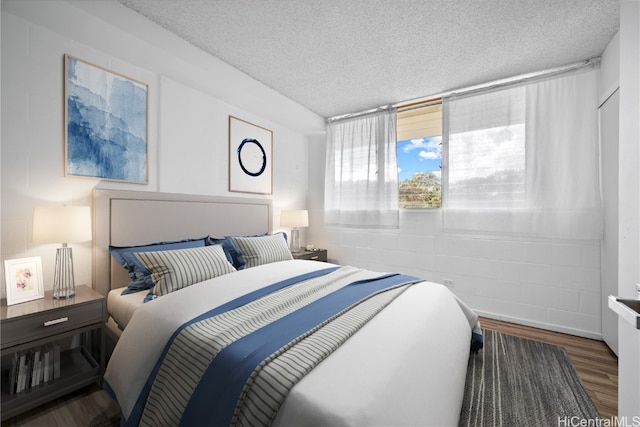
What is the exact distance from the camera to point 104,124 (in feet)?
7.24

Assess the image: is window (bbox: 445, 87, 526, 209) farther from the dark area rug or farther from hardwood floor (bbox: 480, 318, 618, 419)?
the dark area rug

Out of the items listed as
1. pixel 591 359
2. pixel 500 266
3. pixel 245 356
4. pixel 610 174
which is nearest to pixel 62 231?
pixel 245 356

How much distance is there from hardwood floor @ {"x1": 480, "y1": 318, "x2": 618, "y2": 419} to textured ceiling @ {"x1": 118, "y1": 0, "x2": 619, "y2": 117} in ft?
8.49

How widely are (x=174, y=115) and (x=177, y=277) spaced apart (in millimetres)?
1646

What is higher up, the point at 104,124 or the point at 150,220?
the point at 104,124

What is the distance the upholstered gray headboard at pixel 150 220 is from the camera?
7.02 feet

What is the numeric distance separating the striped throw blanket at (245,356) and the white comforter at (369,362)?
6 cm

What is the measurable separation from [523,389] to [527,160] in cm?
210

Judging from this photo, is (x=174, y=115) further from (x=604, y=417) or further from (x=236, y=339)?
(x=604, y=417)

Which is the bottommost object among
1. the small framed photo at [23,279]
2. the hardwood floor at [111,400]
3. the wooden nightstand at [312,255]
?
the hardwood floor at [111,400]

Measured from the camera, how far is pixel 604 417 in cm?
159

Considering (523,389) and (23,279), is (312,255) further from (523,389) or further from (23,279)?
(23,279)

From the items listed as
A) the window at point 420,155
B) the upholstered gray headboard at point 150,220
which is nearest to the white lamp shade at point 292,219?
the upholstered gray headboard at point 150,220

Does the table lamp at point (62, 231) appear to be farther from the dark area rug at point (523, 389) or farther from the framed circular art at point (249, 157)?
the dark area rug at point (523, 389)
